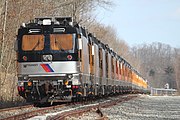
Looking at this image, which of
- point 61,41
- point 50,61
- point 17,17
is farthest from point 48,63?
point 17,17

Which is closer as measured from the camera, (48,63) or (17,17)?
(48,63)

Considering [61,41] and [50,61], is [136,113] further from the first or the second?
[61,41]

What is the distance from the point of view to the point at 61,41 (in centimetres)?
1650

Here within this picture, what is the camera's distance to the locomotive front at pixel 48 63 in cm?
1603

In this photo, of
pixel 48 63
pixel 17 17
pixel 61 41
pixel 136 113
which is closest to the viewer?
pixel 136 113

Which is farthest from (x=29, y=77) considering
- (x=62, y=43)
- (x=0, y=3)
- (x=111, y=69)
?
(x=111, y=69)

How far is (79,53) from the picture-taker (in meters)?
16.3

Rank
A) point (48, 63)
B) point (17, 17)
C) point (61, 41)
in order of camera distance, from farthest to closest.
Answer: point (17, 17)
point (61, 41)
point (48, 63)

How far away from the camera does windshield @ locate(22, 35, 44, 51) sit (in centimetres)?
1641

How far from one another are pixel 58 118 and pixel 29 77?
4.92m

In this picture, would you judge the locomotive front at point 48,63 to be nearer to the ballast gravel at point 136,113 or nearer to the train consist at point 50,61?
the train consist at point 50,61

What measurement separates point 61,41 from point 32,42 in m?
1.19

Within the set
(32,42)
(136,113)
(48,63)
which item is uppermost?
(32,42)

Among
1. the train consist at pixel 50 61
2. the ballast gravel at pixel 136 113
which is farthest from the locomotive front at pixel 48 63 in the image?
the ballast gravel at pixel 136 113
